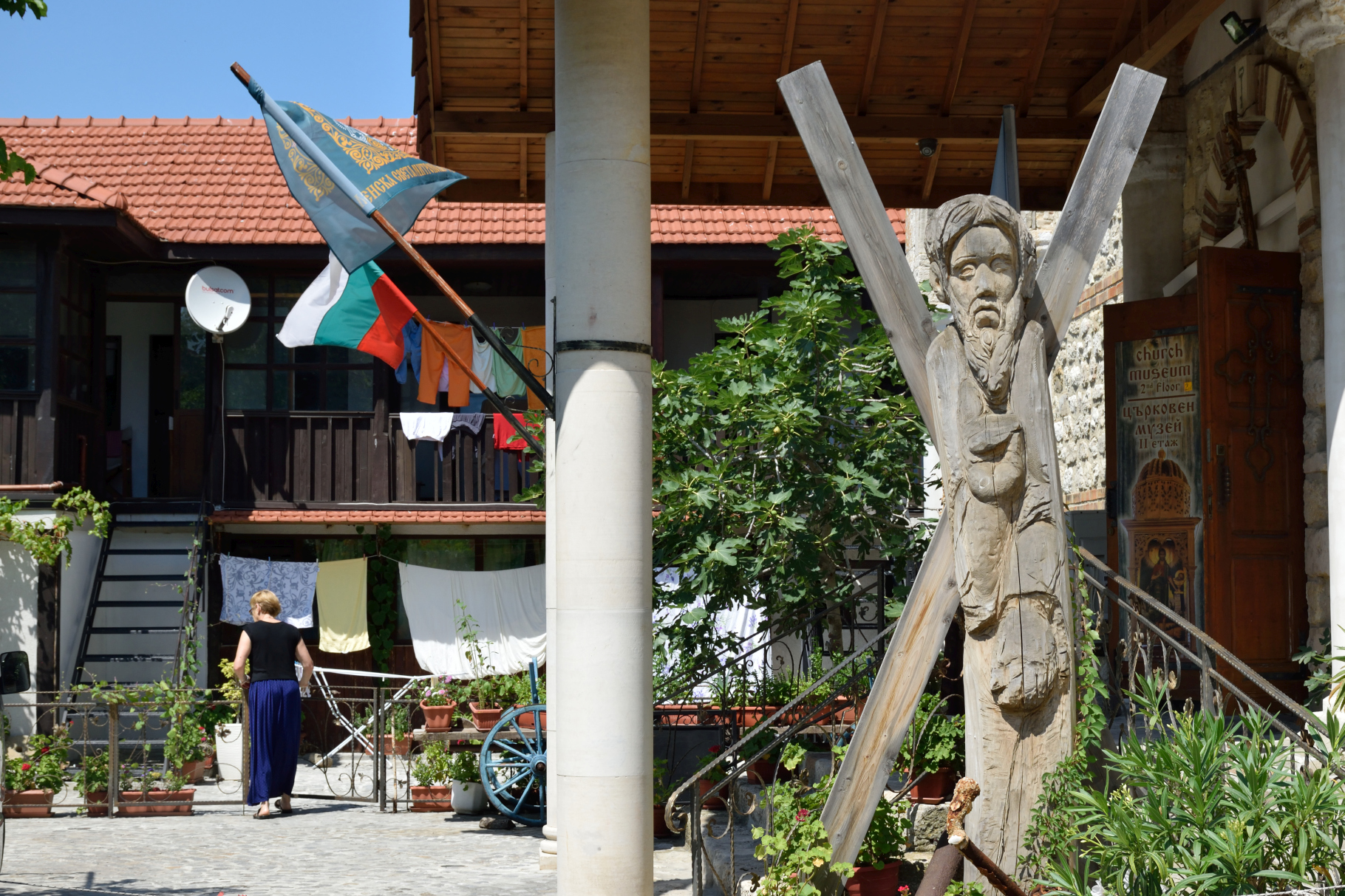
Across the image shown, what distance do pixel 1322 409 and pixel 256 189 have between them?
1374 cm

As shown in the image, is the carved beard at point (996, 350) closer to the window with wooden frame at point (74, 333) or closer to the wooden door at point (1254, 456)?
the wooden door at point (1254, 456)

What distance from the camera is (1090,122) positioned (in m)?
8.65

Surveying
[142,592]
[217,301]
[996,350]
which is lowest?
[142,592]

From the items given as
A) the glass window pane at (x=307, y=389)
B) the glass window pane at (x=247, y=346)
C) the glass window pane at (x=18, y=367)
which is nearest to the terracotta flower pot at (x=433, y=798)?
the glass window pane at (x=307, y=389)

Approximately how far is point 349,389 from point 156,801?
22.8ft

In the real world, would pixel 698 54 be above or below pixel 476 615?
above

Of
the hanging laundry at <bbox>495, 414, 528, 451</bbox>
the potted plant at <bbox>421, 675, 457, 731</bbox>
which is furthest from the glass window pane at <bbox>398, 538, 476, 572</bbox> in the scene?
the potted plant at <bbox>421, 675, 457, 731</bbox>

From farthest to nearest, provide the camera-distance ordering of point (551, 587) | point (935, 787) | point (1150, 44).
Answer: point (551, 587) → point (1150, 44) → point (935, 787)

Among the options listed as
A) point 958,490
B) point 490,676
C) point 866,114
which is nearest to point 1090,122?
point 866,114

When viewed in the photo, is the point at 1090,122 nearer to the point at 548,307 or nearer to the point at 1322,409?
the point at 1322,409

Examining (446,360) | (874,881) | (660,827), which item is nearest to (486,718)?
(660,827)

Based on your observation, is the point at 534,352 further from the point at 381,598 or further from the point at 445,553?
the point at 381,598

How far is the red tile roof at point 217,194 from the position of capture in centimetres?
1598

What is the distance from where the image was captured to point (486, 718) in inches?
425
